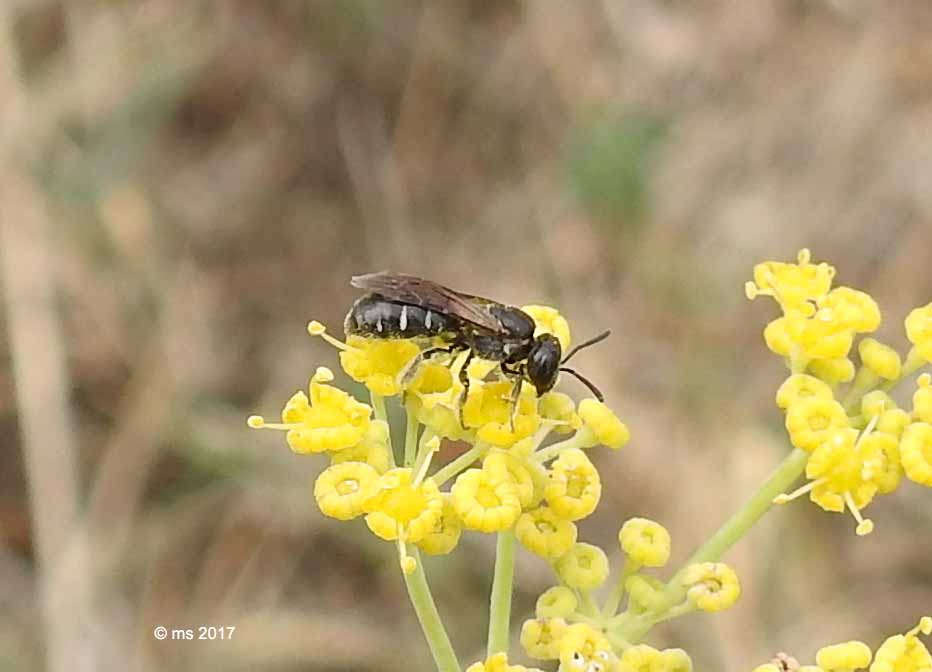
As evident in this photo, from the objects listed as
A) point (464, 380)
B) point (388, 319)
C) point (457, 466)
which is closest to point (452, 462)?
point (457, 466)

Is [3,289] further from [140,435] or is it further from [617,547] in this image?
[617,547]

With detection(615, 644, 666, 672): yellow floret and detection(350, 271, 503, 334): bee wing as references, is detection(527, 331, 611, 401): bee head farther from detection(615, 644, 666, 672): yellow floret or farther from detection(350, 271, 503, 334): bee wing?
detection(615, 644, 666, 672): yellow floret

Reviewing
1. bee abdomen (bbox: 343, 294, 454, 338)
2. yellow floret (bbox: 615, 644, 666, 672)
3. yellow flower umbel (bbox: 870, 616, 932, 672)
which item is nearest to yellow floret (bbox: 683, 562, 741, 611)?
yellow floret (bbox: 615, 644, 666, 672)

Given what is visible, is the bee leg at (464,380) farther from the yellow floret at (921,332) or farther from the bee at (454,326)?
the yellow floret at (921,332)

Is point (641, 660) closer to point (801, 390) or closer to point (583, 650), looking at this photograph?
point (583, 650)

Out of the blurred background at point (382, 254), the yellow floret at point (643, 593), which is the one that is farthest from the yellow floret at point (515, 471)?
the blurred background at point (382, 254)
